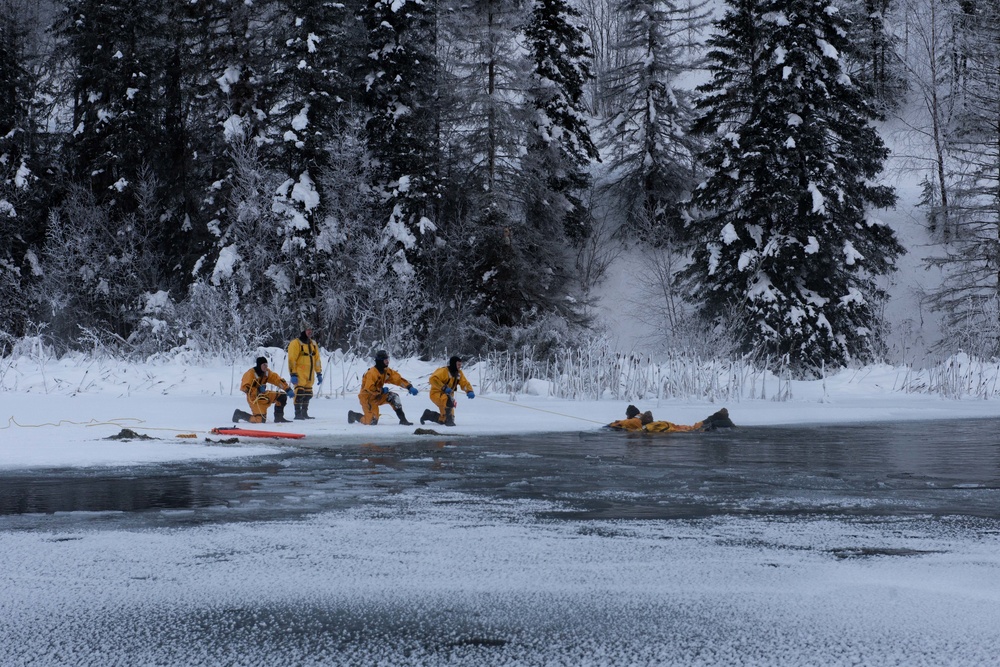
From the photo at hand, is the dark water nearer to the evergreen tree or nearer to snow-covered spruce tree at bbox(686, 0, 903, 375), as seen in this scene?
snow-covered spruce tree at bbox(686, 0, 903, 375)

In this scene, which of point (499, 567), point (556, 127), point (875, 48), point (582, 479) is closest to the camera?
point (499, 567)

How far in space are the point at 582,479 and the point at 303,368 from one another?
737cm

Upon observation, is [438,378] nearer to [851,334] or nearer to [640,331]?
[851,334]

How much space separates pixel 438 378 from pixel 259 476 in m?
6.00

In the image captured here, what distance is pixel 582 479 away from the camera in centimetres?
904

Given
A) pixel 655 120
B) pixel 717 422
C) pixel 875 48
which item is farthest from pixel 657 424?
pixel 875 48

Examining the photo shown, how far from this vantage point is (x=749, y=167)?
27891 mm

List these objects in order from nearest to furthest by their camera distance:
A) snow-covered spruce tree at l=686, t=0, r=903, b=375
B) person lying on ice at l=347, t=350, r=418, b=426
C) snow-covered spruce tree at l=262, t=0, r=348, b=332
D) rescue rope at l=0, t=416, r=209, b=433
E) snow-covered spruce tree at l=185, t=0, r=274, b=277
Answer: rescue rope at l=0, t=416, r=209, b=433 → person lying on ice at l=347, t=350, r=418, b=426 → snow-covered spruce tree at l=686, t=0, r=903, b=375 → snow-covered spruce tree at l=262, t=0, r=348, b=332 → snow-covered spruce tree at l=185, t=0, r=274, b=277

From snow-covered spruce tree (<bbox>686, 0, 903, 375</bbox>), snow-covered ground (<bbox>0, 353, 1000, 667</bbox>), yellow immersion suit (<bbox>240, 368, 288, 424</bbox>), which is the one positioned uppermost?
snow-covered spruce tree (<bbox>686, 0, 903, 375</bbox>)

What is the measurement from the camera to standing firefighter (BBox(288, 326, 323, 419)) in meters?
15.3

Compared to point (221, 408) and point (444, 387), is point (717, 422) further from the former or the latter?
point (221, 408)

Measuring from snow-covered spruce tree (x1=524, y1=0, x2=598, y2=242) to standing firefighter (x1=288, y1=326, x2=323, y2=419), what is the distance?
60.9 ft

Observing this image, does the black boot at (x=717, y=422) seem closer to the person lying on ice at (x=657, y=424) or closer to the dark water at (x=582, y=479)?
the person lying on ice at (x=657, y=424)

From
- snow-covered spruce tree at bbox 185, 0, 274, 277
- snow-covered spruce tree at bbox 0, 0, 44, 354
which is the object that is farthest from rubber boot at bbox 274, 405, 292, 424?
snow-covered spruce tree at bbox 0, 0, 44, 354
